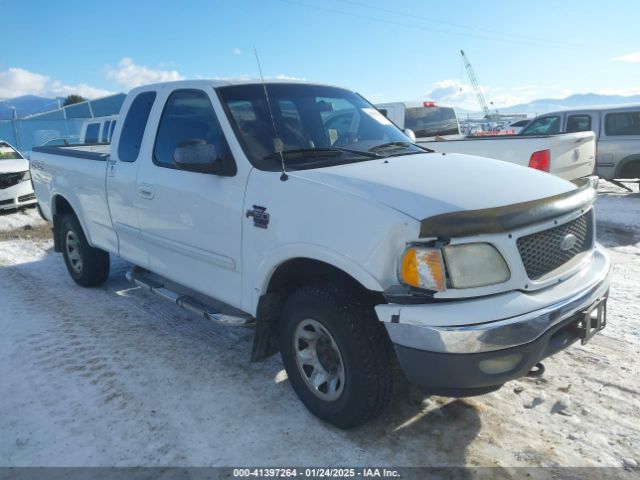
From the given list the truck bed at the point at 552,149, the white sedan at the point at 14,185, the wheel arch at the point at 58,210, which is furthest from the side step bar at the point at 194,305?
the white sedan at the point at 14,185

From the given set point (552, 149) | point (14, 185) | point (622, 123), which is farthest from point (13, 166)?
point (622, 123)

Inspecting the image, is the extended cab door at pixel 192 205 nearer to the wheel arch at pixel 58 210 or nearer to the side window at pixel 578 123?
the wheel arch at pixel 58 210

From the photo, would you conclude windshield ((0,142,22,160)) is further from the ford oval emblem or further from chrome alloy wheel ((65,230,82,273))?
the ford oval emblem

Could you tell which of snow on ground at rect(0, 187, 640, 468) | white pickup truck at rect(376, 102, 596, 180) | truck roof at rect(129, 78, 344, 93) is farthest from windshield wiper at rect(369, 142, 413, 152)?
white pickup truck at rect(376, 102, 596, 180)

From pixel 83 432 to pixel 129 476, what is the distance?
561mm

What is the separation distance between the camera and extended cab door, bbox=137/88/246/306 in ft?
11.1

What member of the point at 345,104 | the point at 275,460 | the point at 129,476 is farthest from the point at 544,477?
the point at 345,104

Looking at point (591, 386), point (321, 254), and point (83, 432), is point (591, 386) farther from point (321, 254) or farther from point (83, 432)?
point (83, 432)

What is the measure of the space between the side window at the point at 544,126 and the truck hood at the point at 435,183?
958cm

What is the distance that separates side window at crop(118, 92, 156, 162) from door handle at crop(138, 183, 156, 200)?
32 centimetres

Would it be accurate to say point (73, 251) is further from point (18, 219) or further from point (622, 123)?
point (622, 123)

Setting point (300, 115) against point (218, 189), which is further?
point (300, 115)

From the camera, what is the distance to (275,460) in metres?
2.79

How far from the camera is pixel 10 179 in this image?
35.1 ft
